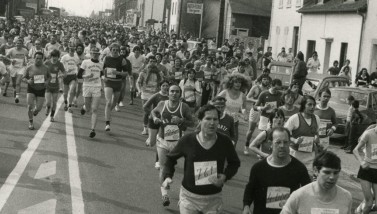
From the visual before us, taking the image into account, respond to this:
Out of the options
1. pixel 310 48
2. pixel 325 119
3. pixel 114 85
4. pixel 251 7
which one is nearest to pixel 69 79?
pixel 114 85

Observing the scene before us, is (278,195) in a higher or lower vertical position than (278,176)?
lower

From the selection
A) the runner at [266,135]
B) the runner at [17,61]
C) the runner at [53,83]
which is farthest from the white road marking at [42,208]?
the runner at [17,61]

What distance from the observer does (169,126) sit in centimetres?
999

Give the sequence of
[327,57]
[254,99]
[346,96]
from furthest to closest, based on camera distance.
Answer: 1. [327,57]
2. [346,96]
3. [254,99]

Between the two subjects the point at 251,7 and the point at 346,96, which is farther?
the point at 251,7

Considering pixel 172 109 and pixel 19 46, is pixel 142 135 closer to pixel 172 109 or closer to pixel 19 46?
pixel 172 109

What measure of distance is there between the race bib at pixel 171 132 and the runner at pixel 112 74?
221 inches

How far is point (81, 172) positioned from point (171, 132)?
194 cm

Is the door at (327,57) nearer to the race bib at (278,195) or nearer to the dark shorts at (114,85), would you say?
the dark shorts at (114,85)

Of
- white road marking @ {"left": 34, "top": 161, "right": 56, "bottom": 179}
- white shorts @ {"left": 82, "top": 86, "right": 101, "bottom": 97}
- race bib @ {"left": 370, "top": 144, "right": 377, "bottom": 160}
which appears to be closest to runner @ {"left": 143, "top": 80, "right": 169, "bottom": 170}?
white road marking @ {"left": 34, "top": 161, "right": 56, "bottom": 179}

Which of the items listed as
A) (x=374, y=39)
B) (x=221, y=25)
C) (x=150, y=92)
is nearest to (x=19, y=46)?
(x=150, y=92)

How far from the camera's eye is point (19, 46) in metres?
21.8

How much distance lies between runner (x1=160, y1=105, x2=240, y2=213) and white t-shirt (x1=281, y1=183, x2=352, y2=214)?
1232mm

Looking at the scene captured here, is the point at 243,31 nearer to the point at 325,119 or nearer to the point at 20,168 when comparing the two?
the point at 325,119
